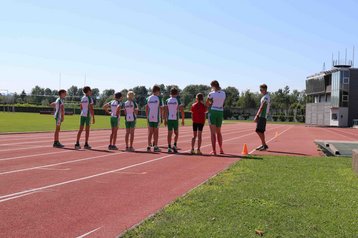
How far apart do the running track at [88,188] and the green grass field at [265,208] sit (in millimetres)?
516

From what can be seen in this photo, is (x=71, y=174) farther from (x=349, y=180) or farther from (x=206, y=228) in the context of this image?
(x=349, y=180)

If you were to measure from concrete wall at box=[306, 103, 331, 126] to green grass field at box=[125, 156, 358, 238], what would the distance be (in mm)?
75821

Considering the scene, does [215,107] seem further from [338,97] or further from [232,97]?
[232,97]

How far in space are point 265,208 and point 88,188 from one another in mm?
3120

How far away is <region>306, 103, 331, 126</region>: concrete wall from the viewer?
8138 cm

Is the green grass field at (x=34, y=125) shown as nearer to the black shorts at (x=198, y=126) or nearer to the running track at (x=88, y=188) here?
the black shorts at (x=198, y=126)

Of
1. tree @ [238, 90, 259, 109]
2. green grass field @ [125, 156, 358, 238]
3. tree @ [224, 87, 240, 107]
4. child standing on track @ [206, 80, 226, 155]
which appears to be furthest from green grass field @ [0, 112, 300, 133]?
tree @ [224, 87, 240, 107]

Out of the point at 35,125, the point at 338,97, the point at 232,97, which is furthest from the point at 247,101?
the point at 35,125

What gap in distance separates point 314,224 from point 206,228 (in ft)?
4.20

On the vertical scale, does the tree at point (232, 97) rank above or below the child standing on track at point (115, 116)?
above

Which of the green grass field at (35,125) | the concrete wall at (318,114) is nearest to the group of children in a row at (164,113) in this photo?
the green grass field at (35,125)

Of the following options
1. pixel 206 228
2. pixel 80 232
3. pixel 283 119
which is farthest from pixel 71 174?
pixel 283 119

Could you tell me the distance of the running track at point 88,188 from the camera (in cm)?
526

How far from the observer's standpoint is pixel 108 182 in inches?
321
